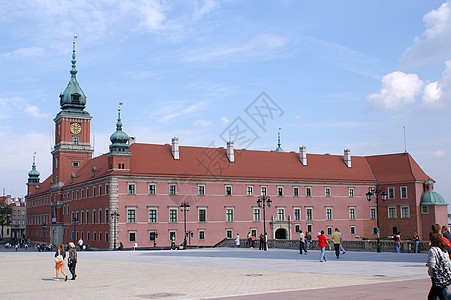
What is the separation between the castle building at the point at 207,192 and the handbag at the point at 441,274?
48.0 m

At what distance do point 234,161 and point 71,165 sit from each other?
26240mm

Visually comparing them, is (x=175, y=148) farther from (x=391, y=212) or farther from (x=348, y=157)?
(x=391, y=212)

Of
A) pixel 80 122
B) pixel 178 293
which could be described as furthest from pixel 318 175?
pixel 178 293

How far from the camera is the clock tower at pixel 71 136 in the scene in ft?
263

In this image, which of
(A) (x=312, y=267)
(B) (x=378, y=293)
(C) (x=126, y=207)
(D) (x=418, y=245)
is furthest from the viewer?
(C) (x=126, y=207)

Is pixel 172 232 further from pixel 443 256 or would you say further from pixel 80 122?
pixel 443 256

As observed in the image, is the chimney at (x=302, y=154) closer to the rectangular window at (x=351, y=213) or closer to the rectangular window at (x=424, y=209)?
the rectangular window at (x=351, y=213)

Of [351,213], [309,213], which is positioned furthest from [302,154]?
[351,213]

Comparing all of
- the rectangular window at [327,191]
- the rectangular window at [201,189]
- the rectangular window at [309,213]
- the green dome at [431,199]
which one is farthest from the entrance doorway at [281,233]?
the green dome at [431,199]

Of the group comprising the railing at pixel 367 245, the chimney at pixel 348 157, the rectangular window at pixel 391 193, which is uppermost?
the chimney at pixel 348 157

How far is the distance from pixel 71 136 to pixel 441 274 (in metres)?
76.5

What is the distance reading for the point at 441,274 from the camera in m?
9.62

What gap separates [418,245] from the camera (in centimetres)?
3369

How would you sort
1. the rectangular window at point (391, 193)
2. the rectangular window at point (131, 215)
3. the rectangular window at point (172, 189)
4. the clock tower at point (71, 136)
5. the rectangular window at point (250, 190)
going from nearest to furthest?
1. the rectangular window at point (131, 215)
2. the rectangular window at point (172, 189)
3. the rectangular window at point (250, 190)
4. the rectangular window at point (391, 193)
5. the clock tower at point (71, 136)
